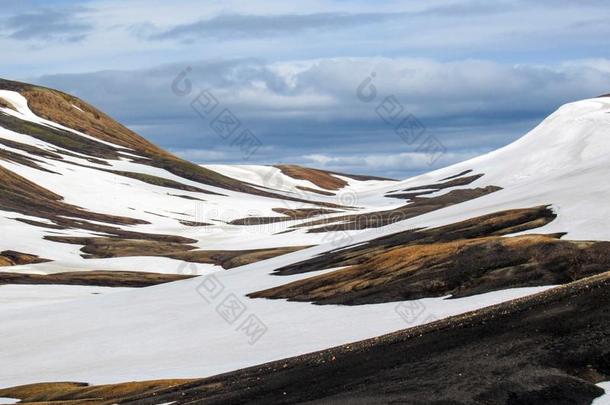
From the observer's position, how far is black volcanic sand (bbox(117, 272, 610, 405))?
31109 mm

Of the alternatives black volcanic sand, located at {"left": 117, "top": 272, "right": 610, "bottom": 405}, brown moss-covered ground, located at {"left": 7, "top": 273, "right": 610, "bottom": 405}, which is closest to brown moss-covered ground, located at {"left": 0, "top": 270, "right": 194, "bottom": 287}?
brown moss-covered ground, located at {"left": 7, "top": 273, "right": 610, "bottom": 405}

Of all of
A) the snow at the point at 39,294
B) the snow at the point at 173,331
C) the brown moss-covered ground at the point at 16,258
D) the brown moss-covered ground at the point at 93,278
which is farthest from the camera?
the brown moss-covered ground at the point at 16,258

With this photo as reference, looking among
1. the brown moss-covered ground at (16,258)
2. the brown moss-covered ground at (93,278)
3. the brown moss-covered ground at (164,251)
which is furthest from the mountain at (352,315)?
the brown moss-covered ground at (164,251)

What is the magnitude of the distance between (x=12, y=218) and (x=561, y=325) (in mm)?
144621

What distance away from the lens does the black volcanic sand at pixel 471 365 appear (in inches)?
1225

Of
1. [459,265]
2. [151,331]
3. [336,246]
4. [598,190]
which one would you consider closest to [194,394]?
[459,265]

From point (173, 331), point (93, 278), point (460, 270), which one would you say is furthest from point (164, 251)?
point (460, 270)

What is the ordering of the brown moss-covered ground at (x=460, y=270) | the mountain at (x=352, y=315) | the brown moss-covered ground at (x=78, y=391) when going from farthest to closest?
the brown moss-covered ground at (x=460, y=270), the brown moss-covered ground at (x=78, y=391), the mountain at (x=352, y=315)

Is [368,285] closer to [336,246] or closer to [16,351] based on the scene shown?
[16,351]

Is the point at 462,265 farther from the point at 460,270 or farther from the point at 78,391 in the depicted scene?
the point at 78,391

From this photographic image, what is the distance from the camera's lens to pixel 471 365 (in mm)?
34188

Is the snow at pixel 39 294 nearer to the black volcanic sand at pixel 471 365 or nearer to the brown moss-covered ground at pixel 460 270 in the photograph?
the brown moss-covered ground at pixel 460 270

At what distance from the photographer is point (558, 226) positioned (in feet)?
251

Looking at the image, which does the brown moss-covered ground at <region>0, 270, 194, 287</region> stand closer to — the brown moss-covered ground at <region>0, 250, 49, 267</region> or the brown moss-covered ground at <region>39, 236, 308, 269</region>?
the brown moss-covered ground at <region>0, 250, 49, 267</region>
